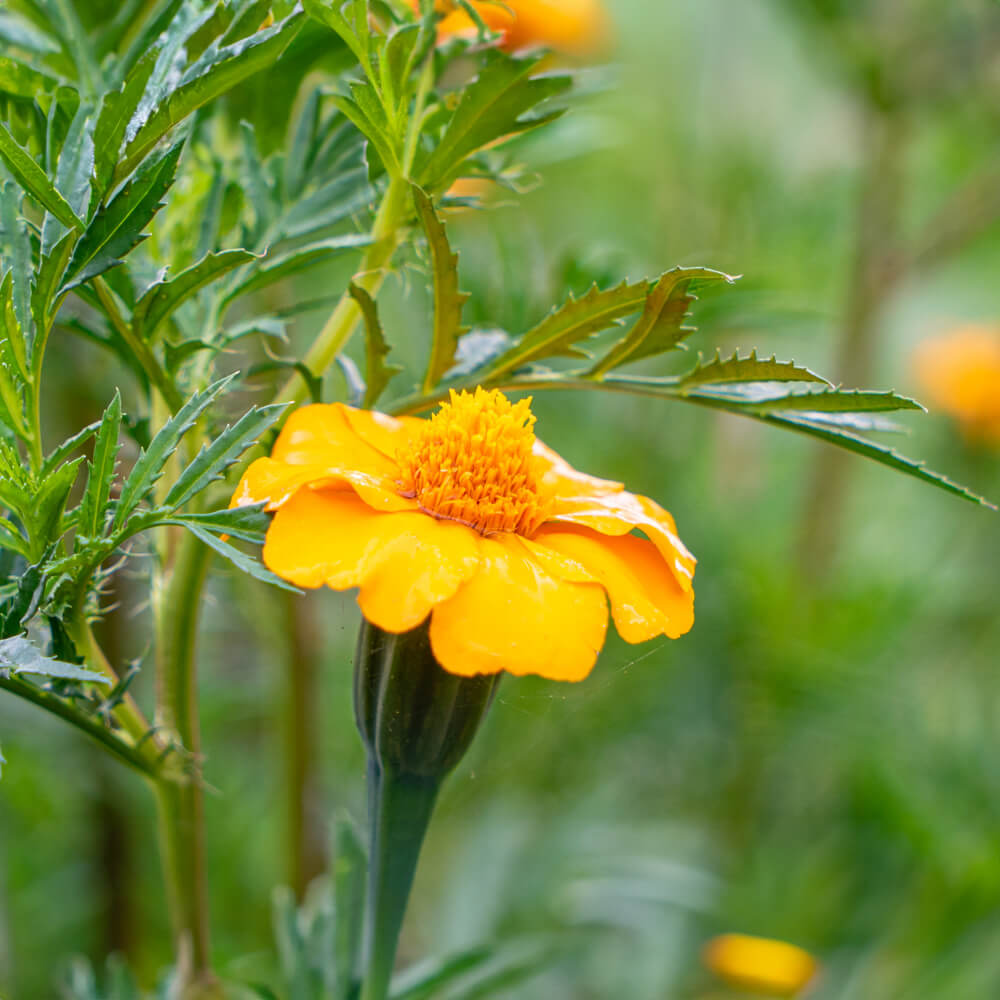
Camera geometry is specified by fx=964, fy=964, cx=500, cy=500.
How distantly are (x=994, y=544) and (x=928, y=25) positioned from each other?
58 cm

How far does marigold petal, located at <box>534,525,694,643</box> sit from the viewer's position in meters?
0.24

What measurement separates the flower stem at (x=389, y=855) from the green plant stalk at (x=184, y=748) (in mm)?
65

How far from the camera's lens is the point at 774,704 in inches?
36.4

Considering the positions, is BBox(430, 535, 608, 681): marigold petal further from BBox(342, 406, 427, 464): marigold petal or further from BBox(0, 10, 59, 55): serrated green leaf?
BBox(0, 10, 59, 55): serrated green leaf

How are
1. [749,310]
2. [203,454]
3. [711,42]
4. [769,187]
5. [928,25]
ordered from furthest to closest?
[711,42], [769,187], [928,25], [749,310], [203,454]

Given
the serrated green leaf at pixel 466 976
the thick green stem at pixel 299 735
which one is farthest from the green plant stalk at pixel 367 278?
the thick green stem at pixel 299 735

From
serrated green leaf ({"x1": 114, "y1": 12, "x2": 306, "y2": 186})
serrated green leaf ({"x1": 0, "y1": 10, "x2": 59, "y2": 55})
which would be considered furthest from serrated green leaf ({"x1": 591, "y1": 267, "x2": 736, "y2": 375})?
serrated green leaf ({"x1": 0, "y1": 10, "x2": 59, "y2": 55})

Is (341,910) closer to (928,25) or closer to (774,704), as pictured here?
(774,704)

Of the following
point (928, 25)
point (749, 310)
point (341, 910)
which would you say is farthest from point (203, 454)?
point (928, 25)

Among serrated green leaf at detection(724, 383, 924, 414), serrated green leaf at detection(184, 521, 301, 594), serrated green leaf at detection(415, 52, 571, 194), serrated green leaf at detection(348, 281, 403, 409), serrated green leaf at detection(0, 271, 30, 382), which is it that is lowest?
serrated green leaf at detection(184, 521, 301, 594)

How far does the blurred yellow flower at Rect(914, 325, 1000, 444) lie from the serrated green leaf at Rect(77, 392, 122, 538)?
0.97 meters

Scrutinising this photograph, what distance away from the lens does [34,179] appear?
22 centimetres

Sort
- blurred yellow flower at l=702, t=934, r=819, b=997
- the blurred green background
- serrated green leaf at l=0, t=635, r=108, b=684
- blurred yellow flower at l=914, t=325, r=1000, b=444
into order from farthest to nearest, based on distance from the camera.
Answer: blurred yellow flower at l=914, t=325, r=1000, b=444, the blurred green background, blurred yellow flower at l=702, t=934, r=819, b=997, serrated green leaf at l=0, t=635, r=108, b=684

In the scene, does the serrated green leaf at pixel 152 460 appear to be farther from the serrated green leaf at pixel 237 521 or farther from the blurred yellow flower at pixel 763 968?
the blurred yellow flower at pixel 763 968
